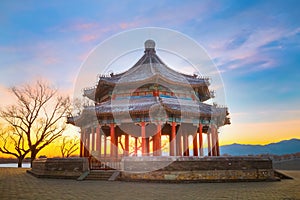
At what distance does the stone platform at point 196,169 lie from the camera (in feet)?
48.0

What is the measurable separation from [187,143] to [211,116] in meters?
6.28

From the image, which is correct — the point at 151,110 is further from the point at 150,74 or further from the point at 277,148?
the point at 277,148

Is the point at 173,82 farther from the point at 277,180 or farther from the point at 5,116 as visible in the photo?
the point at 5,116

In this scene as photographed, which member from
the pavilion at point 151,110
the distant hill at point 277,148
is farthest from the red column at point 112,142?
the distant hill at point 277,148

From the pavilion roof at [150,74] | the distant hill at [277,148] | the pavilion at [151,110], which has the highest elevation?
the pavilion roof at [150,74]

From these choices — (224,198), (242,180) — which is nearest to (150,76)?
(242,180)

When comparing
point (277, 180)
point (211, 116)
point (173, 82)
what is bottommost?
point (277, 180)

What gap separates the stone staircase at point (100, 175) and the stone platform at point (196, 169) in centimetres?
100

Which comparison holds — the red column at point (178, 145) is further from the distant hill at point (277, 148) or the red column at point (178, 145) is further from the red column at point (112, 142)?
the distant hill at point (277, 148)

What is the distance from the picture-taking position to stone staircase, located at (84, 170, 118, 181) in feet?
52.5

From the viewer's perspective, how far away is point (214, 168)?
592 inches

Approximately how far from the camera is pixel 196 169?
584 inches

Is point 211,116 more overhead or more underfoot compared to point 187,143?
more overhead

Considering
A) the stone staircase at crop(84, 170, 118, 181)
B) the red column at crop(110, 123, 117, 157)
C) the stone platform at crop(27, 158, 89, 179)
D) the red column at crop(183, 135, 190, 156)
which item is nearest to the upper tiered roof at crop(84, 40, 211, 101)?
the red column at crop(110, 123, 117, 157)
